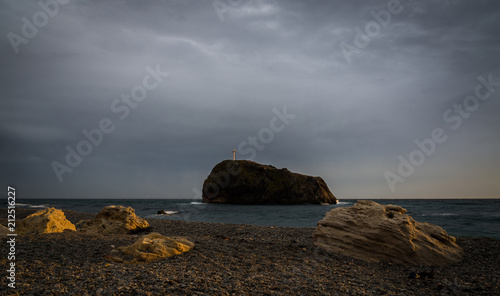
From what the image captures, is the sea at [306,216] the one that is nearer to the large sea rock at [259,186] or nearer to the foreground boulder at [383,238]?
the foreground boulder at [383,238]

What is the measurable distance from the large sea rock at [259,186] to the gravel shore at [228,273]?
59.4 meters

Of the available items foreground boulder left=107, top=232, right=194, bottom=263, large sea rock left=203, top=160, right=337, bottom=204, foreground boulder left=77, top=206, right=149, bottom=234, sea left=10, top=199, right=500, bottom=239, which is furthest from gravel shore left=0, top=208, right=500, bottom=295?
large sea rock left=203, top=160, right=337, bottom=204

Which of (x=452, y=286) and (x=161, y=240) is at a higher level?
(x=161, y=240)

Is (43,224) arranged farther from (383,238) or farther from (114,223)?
(383,238)

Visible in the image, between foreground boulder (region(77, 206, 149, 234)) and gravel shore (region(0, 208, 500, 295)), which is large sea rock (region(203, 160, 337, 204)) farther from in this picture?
gravel shore (region(0, 208, 500, 295))

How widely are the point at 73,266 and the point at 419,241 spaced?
9624 millimetres

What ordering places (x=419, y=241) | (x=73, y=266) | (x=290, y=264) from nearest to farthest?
(x=73, y=266)
(x=290, y=264)
(x=419, y=241)

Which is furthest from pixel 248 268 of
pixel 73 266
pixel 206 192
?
pixel 206 192

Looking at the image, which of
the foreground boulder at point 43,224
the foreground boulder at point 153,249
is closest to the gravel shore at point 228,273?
the foreground boulder at point 153,249

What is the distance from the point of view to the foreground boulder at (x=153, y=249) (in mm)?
7000

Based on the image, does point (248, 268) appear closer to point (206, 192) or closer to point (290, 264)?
point (290, 264)

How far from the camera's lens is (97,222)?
41.0ft

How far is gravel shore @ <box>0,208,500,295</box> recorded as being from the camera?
5.21 metres

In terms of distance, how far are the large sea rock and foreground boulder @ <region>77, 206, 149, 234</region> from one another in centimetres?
5555
